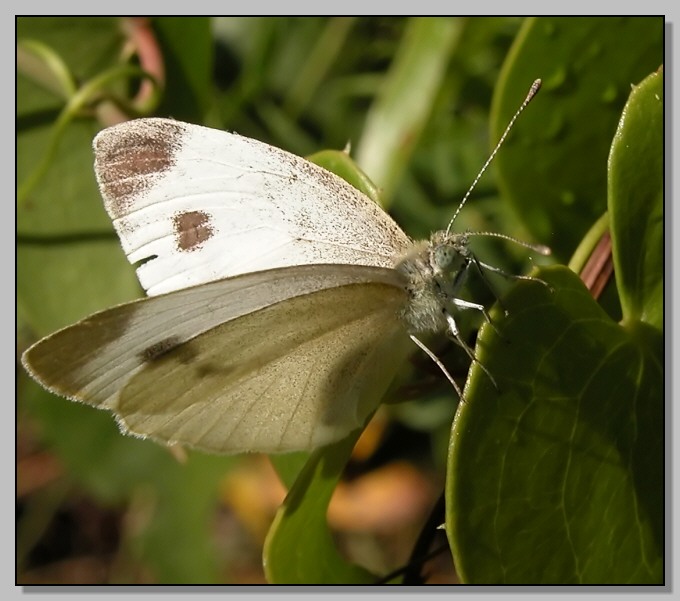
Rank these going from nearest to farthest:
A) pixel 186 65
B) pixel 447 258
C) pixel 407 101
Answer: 1. pixel 447 258
2. pixel 407 101
3. pixel 186 65

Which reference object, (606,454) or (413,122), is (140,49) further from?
(606,454)

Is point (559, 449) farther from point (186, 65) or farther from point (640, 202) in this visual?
point (186, 65)

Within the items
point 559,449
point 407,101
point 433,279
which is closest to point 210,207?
point 433,279

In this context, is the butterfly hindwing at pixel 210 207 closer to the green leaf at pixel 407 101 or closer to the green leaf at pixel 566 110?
the green leaf at pixel 566 110

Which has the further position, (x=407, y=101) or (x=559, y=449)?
(x=407, y=101)

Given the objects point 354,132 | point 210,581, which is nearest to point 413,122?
point 354,132

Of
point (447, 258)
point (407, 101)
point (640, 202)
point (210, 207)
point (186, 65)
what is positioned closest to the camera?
point (640, 202)

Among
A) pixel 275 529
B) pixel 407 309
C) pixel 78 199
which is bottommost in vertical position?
pixel 275 529
